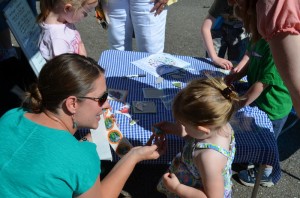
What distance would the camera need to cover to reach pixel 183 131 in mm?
1803

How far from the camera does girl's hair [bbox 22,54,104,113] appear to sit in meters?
1.37

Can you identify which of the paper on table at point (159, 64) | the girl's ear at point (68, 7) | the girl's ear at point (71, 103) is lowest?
the paper on table at point (159, 64)

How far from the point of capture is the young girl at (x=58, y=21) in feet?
7.40

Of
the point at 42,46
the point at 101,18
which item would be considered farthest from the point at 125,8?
the point at 42,46

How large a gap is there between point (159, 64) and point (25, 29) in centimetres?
98

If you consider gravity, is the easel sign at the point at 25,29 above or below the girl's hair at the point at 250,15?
below

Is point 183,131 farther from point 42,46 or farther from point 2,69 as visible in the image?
point 2,69

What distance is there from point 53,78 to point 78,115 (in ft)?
0.59

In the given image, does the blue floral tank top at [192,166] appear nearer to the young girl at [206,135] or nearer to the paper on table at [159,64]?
the young girl at [206,135]

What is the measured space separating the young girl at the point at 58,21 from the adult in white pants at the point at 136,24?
0.57 m

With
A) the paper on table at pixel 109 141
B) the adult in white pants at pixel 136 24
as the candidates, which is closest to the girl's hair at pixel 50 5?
the adult in white pants at pixel 136 24

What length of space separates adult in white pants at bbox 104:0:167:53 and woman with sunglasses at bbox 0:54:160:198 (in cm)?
148

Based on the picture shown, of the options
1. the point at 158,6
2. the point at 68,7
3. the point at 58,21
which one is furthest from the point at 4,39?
the point at 158,6

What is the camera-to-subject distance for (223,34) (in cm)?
308
